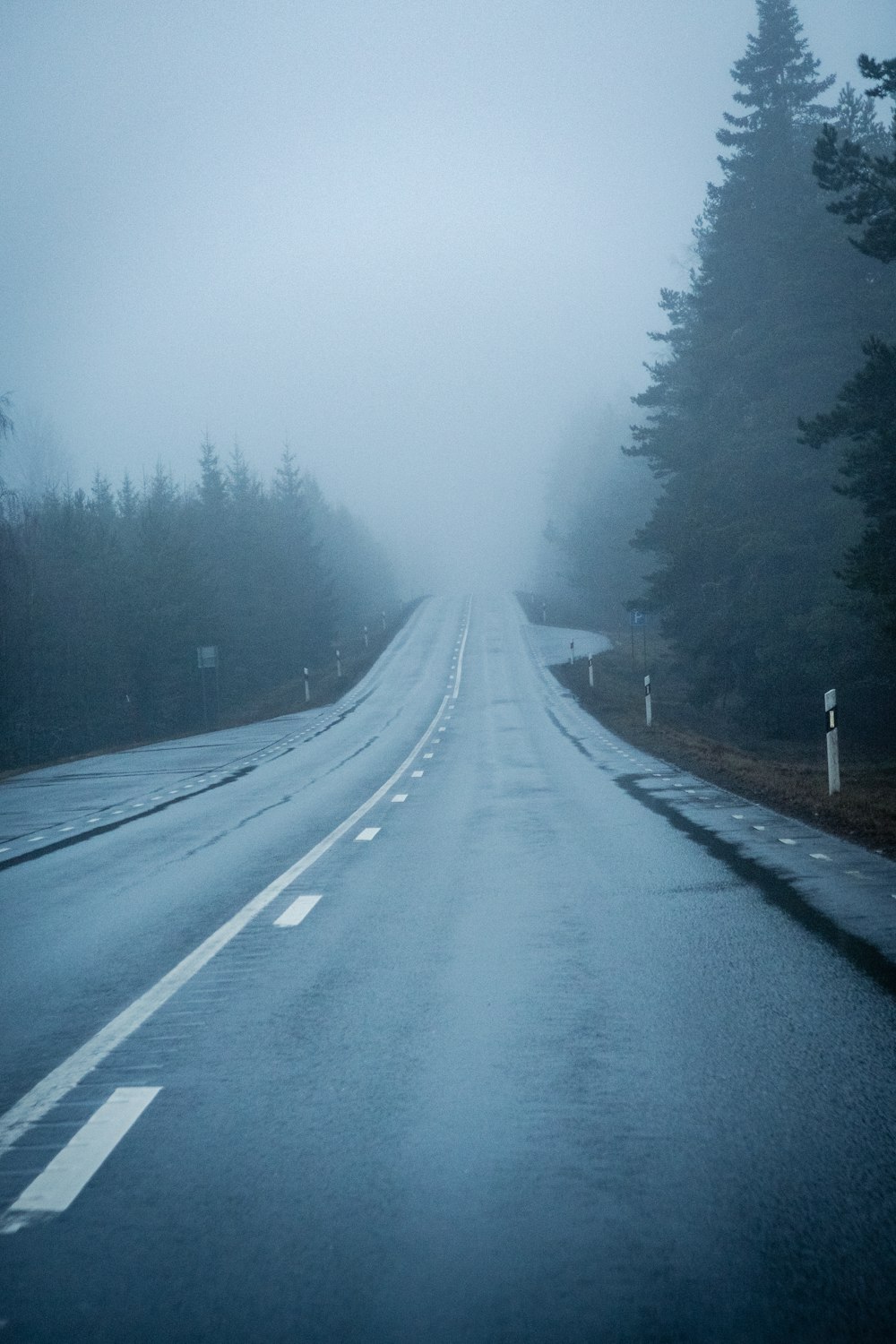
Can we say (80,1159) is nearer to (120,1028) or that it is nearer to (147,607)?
(120,1028)

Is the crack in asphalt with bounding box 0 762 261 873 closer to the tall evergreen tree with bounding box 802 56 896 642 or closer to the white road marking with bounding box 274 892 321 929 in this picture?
the white road marking with bounding box 274 892 321 929

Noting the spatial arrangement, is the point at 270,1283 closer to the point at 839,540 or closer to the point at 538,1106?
the point at 538,1106

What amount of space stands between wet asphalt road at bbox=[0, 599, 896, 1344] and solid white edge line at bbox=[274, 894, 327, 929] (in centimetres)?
11

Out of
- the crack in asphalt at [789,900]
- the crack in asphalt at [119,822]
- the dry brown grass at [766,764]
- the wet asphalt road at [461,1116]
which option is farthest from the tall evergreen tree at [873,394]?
the wet asphalt road at [461,1116]

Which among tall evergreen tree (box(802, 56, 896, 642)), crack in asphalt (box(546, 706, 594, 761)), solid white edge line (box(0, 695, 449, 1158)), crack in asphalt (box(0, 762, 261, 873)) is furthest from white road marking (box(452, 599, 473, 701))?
solid white edge line (box(0, 695, 449, 1158))

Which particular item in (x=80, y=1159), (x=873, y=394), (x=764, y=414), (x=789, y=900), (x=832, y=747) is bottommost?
(x=789, y=900)

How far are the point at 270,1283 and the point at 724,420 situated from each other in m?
38.3

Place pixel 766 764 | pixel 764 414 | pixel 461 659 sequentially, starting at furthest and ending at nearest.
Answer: pixel 461 659 < pixel 764 414 < pixel 766 764

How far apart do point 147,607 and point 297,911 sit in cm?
4403

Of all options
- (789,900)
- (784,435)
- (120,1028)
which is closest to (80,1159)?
(120,1028)

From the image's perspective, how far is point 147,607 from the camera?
164 ft

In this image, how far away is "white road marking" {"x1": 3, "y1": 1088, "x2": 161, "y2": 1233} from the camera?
3441 millimetres

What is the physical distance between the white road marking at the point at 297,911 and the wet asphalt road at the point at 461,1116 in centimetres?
11

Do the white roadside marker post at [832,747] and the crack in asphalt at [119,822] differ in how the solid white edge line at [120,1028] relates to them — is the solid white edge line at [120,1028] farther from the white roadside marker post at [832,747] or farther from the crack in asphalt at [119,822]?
the white roadside marker post at [832,747]
